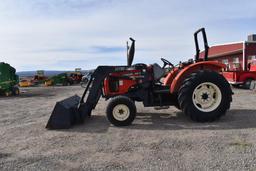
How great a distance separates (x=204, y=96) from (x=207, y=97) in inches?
3.4

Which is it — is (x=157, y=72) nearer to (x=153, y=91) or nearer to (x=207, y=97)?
(x=153, y=91)

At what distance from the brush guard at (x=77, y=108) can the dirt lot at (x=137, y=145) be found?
25 centimetres

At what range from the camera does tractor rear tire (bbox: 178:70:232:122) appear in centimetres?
707

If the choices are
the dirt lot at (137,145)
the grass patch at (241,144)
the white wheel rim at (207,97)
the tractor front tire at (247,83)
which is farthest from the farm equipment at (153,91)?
the tractor front tire at (247,83)

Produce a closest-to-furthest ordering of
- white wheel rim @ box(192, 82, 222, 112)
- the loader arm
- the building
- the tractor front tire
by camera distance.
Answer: white wheel rim @ box(192, 82, 222, 112)
the loader arm
the tractor front tire
the building

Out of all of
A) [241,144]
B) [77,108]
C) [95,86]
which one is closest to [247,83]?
[95,86]

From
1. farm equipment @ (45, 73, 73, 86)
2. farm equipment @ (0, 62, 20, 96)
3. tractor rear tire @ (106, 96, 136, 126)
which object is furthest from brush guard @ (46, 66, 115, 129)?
farm equipment @ (45, 73, 73, 86)

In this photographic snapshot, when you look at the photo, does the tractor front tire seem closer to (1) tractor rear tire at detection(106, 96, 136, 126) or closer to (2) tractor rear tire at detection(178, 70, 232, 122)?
(2) tractor rear tire at detection(178, 70, 232, 122)

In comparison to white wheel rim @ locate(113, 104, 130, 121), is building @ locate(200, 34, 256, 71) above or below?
above

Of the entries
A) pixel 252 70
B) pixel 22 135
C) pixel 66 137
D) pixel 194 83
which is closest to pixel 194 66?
pixel 194 83

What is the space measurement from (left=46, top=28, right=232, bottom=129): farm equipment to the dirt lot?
32 cm

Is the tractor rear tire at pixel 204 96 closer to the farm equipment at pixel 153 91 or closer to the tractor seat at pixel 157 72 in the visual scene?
the farm equipment at pixel 153 91

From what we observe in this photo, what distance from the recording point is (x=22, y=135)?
659 cm

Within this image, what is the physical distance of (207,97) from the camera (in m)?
7.33
